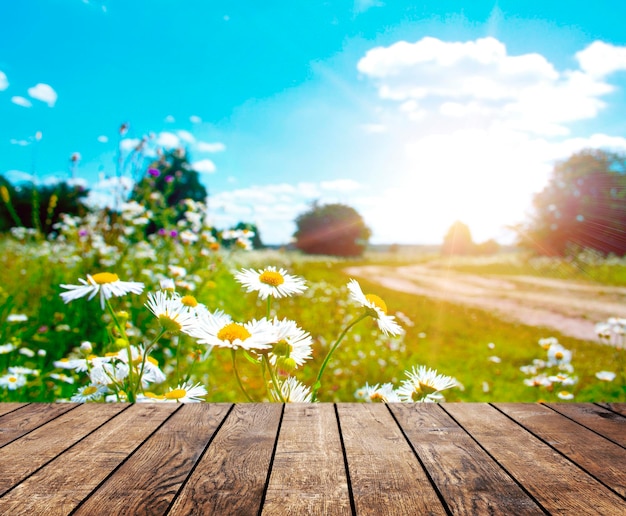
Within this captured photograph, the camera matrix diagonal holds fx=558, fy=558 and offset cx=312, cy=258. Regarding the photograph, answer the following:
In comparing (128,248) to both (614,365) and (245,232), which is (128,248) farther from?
(614,365)

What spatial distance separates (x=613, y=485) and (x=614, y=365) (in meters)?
3.53

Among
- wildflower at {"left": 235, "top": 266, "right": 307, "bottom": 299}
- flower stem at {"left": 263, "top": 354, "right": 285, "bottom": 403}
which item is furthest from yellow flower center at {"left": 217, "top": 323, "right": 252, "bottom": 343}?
wildflower at {"left": 235, "top": 266, "right": 307, "bottom": 299}

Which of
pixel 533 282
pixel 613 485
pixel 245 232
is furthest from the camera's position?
pixel 533 282

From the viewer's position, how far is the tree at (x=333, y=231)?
666 inches

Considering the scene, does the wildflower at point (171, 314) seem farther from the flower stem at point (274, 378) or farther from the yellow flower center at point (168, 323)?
the flower stem at point (274, 378)

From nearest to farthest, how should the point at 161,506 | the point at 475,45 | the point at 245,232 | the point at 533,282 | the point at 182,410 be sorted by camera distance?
the point at 161,506, the point at 182,410, the point at 475,45, the point at 245,232, the point at 533,282

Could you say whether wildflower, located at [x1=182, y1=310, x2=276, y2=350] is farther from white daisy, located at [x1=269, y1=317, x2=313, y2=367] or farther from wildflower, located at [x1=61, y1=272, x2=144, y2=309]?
wildflower, located at [x1=61, y1=272, x2=144, y2=309]

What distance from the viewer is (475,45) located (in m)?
2.77

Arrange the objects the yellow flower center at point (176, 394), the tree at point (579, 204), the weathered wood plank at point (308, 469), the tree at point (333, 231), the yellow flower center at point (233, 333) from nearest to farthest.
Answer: the weathered wood plank at point (308, 469) → the yellow flower center at point (233, 333) → the yellow flower center at point (176, 394) → the tree at point (333, 231) → the tree at point (579, 204)

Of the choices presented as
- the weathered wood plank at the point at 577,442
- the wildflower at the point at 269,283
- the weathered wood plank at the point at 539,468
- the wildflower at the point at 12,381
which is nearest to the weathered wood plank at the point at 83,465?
the wildflower at the point at 269,283

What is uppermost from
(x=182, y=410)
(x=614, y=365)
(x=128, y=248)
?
(x=128, y=248)

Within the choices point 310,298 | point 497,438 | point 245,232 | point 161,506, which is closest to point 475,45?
point 245,232

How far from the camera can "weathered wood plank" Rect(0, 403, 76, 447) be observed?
1.59 meters

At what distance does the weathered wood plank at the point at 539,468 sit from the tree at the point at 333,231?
15049mm
